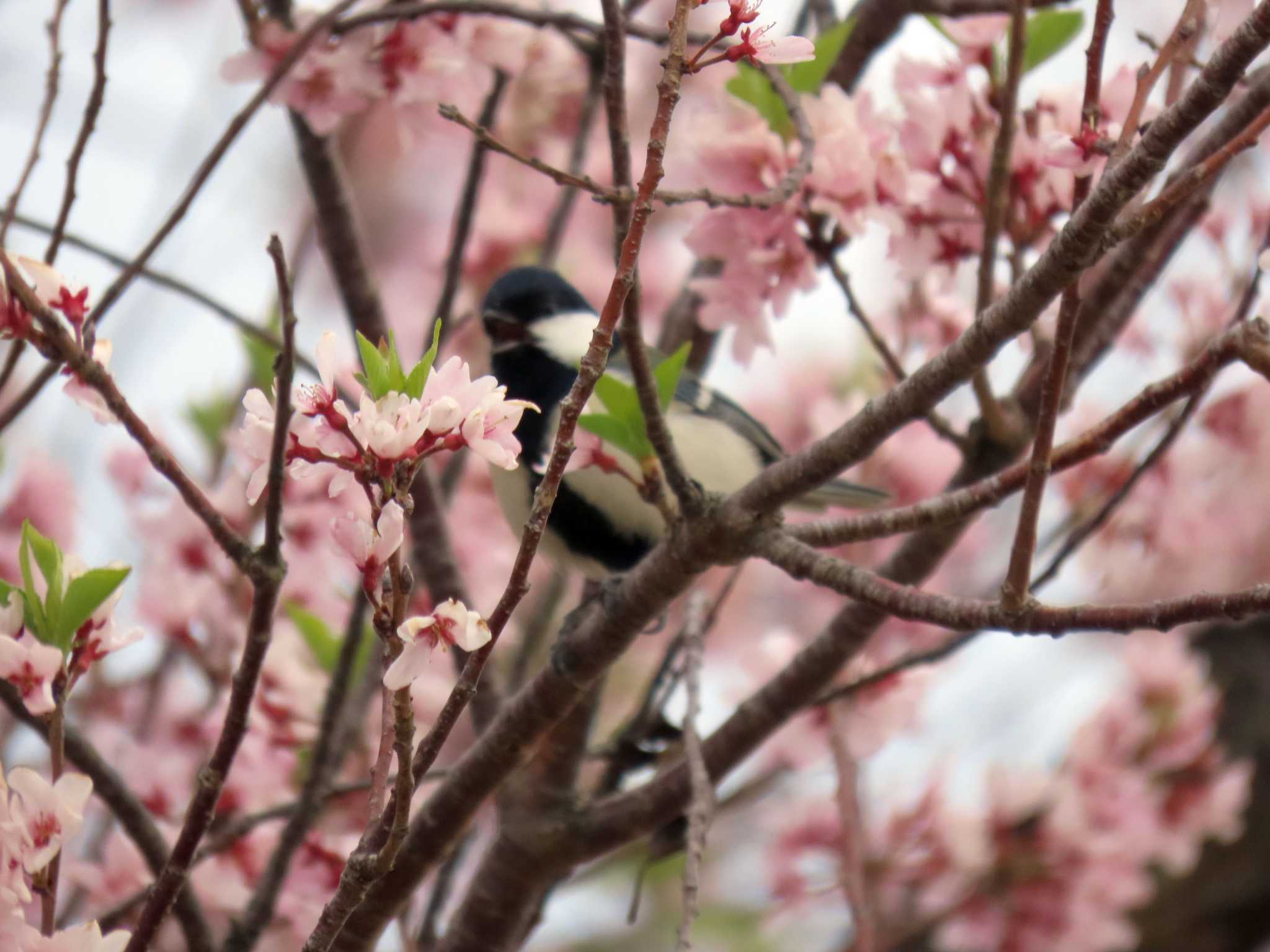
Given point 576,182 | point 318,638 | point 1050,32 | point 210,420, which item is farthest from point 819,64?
point 210,420

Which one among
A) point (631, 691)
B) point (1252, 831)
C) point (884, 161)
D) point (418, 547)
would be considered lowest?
point (418, 547)

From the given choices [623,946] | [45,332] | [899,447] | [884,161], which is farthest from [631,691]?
[45,332]

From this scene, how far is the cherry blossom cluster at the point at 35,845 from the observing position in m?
0.78

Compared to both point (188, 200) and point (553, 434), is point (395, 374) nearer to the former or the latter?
point (188, 200)

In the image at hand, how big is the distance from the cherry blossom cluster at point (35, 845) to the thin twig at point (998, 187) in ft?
2.65

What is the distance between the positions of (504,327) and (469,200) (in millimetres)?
276

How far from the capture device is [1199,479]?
2465mm

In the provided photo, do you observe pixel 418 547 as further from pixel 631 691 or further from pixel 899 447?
pixel 631 691

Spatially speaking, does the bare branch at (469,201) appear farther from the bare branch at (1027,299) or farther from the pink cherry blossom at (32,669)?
the pink cherry blossom at (32,669)

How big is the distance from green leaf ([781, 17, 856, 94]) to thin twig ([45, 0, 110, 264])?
0.64 m

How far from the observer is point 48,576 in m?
0.90

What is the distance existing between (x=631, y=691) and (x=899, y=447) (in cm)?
135

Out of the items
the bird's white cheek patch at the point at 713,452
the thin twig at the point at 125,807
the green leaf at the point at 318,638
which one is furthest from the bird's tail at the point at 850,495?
the thin twig at the point at 125,807

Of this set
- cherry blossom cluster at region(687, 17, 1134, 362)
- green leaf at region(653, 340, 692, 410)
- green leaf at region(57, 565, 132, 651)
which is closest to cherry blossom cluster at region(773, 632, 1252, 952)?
cherry blossom cluster at region(687, 17, 1134, 362)
